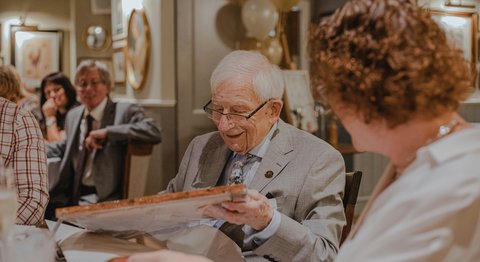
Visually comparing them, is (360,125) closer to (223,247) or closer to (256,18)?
(223,247)

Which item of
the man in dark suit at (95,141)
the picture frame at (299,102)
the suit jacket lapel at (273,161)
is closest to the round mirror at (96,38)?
the picture frame at (299,102)

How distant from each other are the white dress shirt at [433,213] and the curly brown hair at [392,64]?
8cm

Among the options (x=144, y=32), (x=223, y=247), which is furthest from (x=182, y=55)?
(x=223, y=247)

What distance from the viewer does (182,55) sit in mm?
5262

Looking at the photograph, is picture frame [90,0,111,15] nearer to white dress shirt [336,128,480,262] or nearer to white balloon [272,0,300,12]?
white balloon [272,0,300,12]

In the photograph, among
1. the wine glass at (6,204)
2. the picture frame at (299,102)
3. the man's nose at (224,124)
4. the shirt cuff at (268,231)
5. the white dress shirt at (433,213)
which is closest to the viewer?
the white dress shirt at (433,213)

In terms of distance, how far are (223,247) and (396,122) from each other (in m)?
0.64

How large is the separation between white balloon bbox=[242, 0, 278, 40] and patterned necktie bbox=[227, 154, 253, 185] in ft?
11.5

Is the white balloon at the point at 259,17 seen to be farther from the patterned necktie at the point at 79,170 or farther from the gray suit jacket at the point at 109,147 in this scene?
the patterned necktie at the point at 79,170

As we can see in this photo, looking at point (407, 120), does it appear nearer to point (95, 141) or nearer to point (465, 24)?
point (95, 141)

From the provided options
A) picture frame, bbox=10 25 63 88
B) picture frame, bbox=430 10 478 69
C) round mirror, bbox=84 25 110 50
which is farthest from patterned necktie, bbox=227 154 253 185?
picture frame, bbox=10 25 63 88

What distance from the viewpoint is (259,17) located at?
5215 mm

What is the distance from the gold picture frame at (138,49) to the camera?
5.30 meters

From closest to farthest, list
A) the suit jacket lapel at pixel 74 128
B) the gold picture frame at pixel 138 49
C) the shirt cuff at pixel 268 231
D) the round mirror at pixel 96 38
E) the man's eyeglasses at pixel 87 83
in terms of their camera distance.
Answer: the shirt cuff at pixel 268 231 → the suit jacket lapel at pixel 74 128 → the man's eyeglasses at pixel 87 83 → the gold picture frame at pixel 138 49 → the round mirror at pixel 96 38
